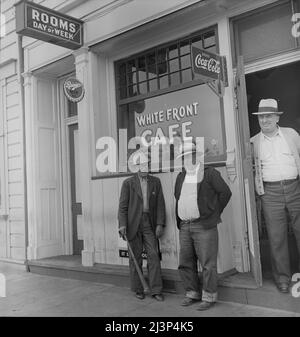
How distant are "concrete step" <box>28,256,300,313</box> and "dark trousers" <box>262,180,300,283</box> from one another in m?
0.22

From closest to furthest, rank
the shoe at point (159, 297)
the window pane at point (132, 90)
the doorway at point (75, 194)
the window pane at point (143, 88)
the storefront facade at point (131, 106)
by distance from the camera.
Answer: the shoe at point (159, 297) < the storefront facade at point (131, 106) < the window pane at point (143, 88) < the window pane at point (132, 90) < the doorway at point (75, 194)

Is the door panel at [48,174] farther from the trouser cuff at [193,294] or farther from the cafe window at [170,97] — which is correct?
the trouser cuff at [193,294]

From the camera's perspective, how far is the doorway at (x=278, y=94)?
5.62 meters

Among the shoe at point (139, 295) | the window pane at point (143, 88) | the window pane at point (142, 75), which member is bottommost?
the shoe at point (139, 295)

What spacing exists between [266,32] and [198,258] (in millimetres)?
3016

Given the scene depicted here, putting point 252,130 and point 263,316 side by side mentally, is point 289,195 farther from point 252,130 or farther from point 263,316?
point 252,130

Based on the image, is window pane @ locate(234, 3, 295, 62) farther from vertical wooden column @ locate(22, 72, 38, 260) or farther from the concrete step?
vertical wooden column @ locate(22, 72, 38, 260)

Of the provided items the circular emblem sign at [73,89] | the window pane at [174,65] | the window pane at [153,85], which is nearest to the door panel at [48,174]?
the circular emblem sign at [73,89]

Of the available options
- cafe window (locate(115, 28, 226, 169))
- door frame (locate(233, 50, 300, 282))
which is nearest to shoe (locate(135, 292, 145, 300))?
door frame (locate(233, 50, 300, 282))

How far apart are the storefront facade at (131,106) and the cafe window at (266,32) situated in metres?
0.01

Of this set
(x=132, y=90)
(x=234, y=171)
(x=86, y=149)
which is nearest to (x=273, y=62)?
(x=234, y=171)

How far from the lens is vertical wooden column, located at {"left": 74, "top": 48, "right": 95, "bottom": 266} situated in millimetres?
6594

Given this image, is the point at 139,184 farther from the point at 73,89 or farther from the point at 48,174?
the point at 48,174

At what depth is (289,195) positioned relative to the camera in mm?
4516
